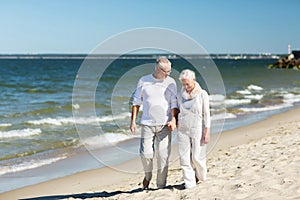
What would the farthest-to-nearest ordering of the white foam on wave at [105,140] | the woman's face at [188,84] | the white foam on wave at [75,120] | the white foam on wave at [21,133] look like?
the white foam on wave at [75,120]
the white foam on wave at [21,133]
the white foam on wave at [105,140]
the woman's face at [188,84]

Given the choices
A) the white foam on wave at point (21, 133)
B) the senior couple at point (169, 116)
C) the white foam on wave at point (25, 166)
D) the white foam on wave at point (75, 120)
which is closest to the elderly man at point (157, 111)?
the senior couple at point (169, 116)

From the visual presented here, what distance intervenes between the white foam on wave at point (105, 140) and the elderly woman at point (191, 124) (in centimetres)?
591

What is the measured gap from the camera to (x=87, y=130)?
46.4 ft

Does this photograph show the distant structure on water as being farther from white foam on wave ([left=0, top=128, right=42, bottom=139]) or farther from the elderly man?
the elderly man

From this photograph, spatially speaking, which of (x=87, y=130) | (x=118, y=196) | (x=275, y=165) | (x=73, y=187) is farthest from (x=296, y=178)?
(x=87, y=130)

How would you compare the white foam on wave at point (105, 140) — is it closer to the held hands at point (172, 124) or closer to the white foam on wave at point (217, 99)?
the held hands at point (172, 124)

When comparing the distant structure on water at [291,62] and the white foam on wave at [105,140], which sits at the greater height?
the distant structure on water at [291,62]

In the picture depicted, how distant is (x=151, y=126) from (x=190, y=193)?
1016 mm

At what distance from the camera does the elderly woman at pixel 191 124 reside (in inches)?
228

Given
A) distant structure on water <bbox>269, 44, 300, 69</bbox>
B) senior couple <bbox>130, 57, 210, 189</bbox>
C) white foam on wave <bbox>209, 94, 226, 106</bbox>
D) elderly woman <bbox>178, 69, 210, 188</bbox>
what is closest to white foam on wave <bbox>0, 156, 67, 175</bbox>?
senior couple <bbox>130, 57, 210, 189</bbox>

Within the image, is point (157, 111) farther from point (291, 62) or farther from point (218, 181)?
point (291, 62)

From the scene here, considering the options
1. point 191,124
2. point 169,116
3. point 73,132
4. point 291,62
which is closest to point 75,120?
point 73,132

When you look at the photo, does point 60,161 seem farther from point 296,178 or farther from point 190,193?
point 296,178

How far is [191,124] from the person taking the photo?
5.88m
